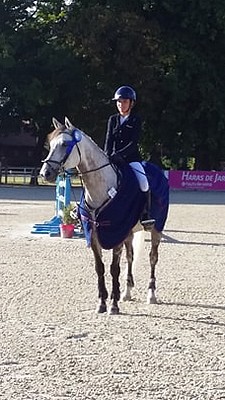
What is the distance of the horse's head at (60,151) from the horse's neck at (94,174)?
122 mm

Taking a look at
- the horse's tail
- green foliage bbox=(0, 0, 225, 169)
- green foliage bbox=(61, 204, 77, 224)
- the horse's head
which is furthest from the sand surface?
green foliage bbox=(0, 0, 225, 169)

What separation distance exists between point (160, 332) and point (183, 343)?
1.53 feet

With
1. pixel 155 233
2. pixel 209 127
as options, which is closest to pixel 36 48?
pixel 209 127

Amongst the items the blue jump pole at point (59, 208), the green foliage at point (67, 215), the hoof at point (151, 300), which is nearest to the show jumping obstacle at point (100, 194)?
the hoof at point (151, 300)

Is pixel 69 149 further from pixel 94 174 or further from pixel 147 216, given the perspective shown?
pixel 147 216

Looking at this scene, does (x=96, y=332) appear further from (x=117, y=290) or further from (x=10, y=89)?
(x=10, y=89)

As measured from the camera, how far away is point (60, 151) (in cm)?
824

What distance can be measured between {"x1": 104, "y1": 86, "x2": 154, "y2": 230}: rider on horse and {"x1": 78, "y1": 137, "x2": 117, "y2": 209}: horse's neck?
0.60ft

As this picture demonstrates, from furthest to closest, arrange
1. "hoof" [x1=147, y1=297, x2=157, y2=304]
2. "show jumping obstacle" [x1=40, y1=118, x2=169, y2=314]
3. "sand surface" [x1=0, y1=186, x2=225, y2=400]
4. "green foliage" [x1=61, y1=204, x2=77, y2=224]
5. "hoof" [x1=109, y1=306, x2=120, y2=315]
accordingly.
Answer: "green foliage" [x1=61, y1=204, x2=77, y2=224], "hoof" [x1=147, y1=297, x2=157, y2=304], "hoof" [x1=109, y1=306, x2=120, y2=315], "show jumping obstacle" [x1=40, y1=118, x2=169, y2=314], "sand surface" [x1=0, y1=186, x2=225, y2=400]

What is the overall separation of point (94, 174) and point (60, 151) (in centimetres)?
55

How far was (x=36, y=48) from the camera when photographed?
→ 45.8 metres

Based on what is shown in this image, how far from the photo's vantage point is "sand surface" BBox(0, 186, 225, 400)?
A: 581 cm

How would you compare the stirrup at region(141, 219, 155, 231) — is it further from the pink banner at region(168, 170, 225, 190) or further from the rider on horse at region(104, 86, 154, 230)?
the pink banner at region(168, 170, 225, 190)

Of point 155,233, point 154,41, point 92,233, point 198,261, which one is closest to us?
point 92,233
